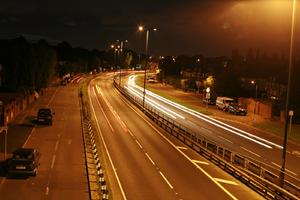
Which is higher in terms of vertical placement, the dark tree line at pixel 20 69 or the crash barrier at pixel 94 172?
the dark tree line at pixel 20 69

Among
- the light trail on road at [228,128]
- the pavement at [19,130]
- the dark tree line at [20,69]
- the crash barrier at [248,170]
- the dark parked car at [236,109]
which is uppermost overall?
the dark tree line at [20,69]

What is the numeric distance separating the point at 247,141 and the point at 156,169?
18.5 metres

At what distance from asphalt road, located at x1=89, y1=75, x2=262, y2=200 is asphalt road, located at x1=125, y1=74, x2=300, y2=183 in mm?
4826

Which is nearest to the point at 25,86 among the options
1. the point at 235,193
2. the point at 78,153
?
the point at 78,153

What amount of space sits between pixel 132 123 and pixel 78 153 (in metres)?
19.6

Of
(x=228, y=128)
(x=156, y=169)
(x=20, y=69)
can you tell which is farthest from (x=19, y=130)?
(x=20, y=69)

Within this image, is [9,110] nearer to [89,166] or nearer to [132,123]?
[132,123]

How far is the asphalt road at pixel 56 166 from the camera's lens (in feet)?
80.9

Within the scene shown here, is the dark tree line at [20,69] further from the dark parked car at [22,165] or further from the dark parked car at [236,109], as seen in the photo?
the dark parked car at [22,165]

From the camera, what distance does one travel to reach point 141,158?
3484 centimetres

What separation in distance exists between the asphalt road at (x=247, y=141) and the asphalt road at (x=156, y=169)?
190 inches

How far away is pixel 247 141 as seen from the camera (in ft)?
155

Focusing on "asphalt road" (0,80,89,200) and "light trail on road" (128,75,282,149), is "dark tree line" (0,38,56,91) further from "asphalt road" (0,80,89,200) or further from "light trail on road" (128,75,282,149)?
"asphalt road" (0,80,89,200)

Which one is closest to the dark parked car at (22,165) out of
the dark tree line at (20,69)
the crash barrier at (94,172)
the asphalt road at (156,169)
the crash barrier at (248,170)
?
the crash barrier at (94,172)
